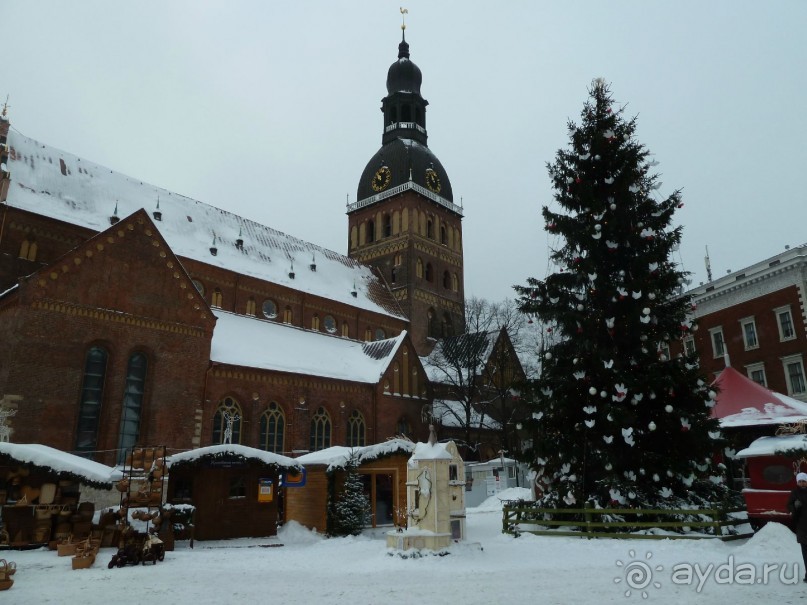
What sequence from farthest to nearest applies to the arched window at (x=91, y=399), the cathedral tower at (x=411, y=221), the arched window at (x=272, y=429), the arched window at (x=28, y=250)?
the cathedral tower at (x=411, y=221), the arched window at (x=272, y=429), the arched window at (x=28, y=250), the arched window at (x=91, y=399)

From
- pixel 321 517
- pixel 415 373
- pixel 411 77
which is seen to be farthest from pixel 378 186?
pixel 321 517

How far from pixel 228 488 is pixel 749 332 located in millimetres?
30915

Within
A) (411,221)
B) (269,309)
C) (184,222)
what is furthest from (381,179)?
(184,222)

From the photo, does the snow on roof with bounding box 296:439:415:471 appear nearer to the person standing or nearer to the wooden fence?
the wooden fence

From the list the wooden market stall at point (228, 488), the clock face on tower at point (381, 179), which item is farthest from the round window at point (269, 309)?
the clock face on tower at point (381, 179)

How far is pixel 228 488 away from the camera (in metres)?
20.5

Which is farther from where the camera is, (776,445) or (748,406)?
(748,406)

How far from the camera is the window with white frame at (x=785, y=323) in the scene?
109 ft

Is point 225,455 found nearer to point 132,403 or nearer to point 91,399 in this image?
point 132,403

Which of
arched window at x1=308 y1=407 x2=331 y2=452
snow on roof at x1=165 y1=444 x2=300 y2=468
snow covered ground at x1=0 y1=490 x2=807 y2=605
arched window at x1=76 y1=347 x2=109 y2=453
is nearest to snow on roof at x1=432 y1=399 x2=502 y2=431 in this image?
arched window at x1=308 y1=407 x2=331 y2=452

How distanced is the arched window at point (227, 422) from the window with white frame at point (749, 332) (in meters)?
29.0

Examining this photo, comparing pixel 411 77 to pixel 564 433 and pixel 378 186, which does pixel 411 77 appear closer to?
pixel 378 186

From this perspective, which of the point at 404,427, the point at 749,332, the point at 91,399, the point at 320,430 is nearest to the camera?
the point at 91,399

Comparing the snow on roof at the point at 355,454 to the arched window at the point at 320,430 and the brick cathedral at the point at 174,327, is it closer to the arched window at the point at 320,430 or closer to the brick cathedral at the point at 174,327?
the brick cathedral at the point at 174,327
